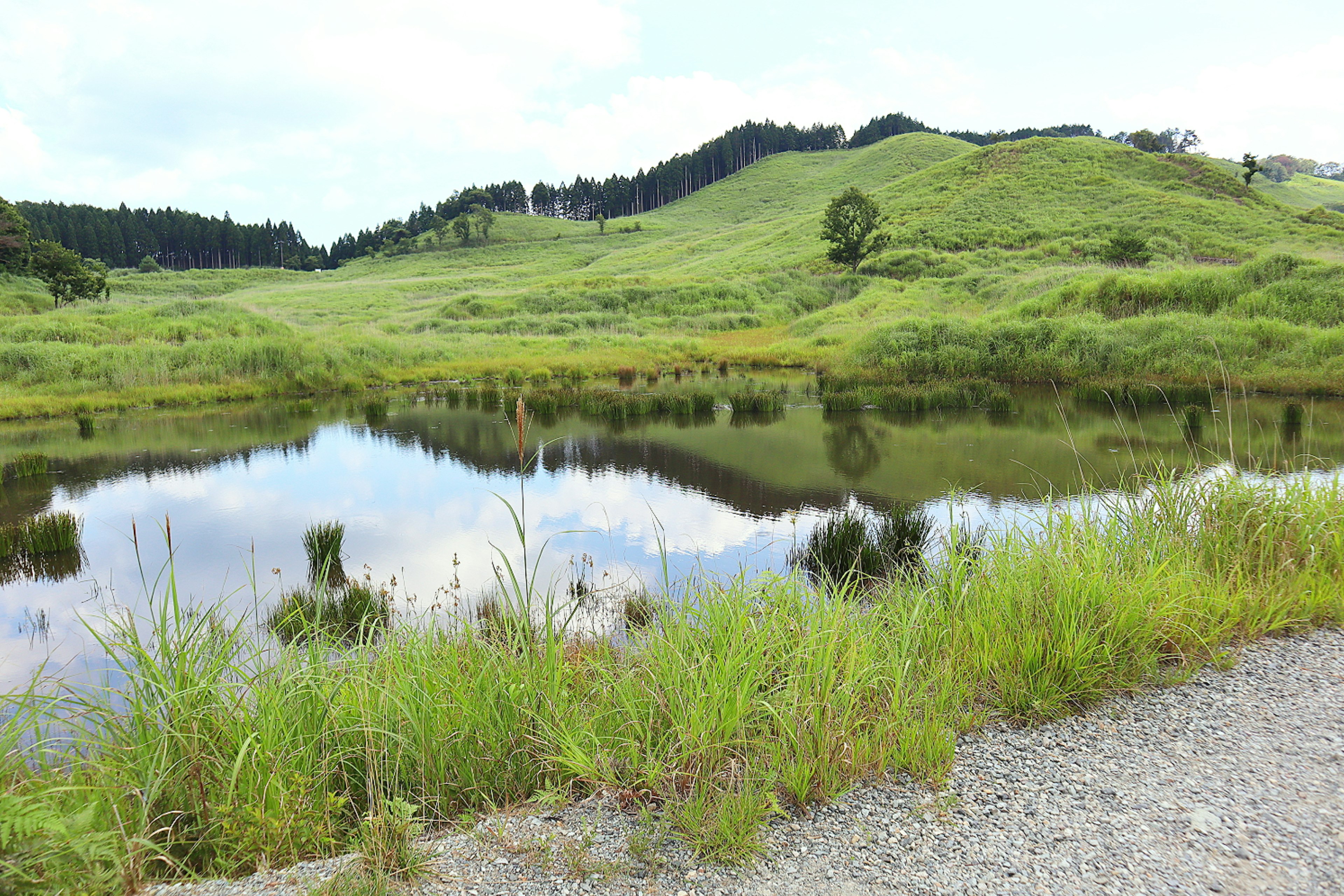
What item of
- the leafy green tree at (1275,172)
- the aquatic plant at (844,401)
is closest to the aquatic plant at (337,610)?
the aquatic plant at (844,401)

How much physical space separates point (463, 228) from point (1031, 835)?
92262 millimetres

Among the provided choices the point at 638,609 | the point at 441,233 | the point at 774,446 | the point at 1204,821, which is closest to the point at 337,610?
the point at 638,609

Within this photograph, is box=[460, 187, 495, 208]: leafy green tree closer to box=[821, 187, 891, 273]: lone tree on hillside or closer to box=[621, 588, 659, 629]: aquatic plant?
box=[821, 187, 891, 273]: lone tree on hillside

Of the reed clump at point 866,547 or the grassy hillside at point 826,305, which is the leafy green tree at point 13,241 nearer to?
the grassy hillside at point 826,305

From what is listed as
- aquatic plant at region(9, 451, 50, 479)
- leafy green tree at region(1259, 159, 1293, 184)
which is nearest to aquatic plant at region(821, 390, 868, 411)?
aquatic plant at region(9, 451, 50, 479)

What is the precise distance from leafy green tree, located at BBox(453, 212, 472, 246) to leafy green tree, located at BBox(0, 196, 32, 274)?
171ft

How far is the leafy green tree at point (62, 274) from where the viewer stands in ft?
113

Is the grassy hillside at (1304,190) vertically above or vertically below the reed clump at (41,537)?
above

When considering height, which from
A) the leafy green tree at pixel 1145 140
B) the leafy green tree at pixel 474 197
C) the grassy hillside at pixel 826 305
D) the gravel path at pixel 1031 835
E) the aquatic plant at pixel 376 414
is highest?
the leafy green tree at pixel 474 197

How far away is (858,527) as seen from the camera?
634 cm

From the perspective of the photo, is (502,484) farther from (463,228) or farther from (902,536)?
(463,228)

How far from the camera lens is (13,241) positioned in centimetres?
3356

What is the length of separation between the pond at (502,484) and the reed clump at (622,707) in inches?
40.8

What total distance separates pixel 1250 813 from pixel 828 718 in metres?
1.42
